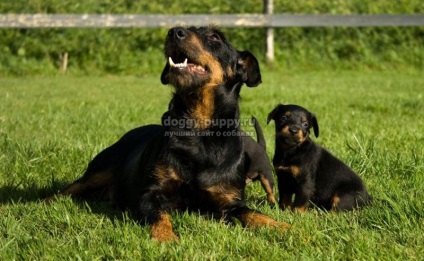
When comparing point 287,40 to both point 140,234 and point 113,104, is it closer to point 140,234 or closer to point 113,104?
point 113,104

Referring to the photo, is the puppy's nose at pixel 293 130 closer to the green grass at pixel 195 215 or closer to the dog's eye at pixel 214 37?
the green grass at pixel 195 215

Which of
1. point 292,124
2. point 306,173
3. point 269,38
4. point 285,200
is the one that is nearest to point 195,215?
point 285,200

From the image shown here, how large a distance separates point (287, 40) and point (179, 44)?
1408 centimetres

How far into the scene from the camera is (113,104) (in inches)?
395

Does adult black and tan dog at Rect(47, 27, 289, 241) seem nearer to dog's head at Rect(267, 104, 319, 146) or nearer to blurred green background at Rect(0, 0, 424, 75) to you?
dog's head at Rect(267, 104, 319, 146)

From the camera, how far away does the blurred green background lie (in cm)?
1664

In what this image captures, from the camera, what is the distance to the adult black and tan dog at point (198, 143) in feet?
13.2

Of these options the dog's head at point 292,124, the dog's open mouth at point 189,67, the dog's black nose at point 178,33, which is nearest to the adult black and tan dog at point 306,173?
the dog's head at point 292,124

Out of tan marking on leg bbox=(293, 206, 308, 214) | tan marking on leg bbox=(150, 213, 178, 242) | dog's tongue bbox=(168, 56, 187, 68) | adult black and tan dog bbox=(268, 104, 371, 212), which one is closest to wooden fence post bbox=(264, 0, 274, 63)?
adult black and tan dog bbox=(268, 104, 371, 212)

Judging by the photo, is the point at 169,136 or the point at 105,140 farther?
the point at 105,140

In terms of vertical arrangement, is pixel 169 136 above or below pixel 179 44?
below

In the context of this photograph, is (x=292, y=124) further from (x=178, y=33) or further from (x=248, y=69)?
(x=178, y=33)

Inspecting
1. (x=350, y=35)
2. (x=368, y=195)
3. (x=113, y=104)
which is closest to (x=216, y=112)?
(x=368, y=195)

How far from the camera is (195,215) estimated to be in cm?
397
